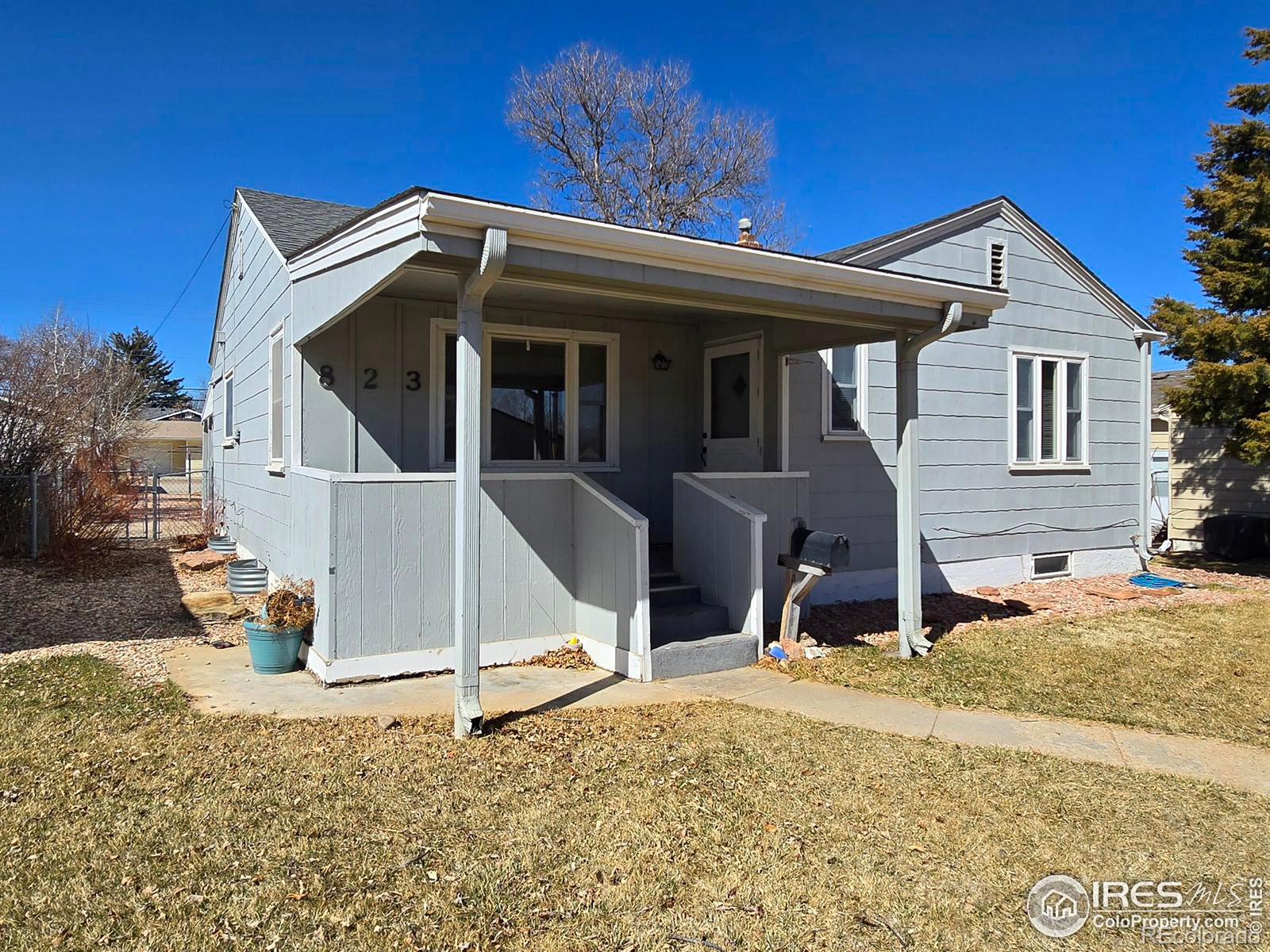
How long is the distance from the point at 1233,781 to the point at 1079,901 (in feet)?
5.84

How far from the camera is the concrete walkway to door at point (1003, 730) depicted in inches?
166

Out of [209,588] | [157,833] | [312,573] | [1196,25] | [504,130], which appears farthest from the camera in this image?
[504,130]

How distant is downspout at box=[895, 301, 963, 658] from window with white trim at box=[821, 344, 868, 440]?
5.51 ft

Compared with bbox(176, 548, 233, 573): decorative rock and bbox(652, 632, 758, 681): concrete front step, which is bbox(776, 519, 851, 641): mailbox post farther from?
bbox(176, 548, 233, 573): decorative rock

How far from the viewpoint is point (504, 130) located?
77.5 ft

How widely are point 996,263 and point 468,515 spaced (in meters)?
7.76

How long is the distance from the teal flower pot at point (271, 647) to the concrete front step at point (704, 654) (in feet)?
8.36

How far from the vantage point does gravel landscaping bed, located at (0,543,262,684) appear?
6164 millimetres

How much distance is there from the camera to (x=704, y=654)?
591cm

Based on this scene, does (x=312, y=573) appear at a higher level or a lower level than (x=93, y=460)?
lower

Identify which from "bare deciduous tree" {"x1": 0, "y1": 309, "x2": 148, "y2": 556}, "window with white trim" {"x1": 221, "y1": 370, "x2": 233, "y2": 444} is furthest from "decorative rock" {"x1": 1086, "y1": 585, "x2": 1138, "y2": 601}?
"bare deciduous tree" {"x1": 0, "y1": 309, "x2": 148, "y2": 556}

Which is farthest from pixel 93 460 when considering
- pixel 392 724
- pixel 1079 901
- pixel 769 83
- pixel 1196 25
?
pixel 769 83

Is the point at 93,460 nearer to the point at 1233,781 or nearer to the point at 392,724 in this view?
the point at 392,724

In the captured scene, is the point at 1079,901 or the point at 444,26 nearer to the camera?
the point at 1079,901
